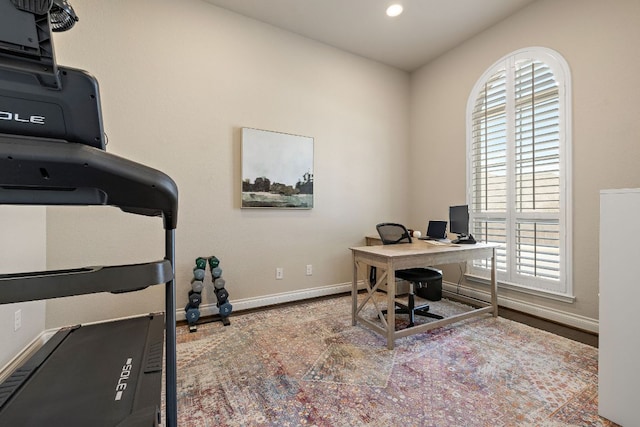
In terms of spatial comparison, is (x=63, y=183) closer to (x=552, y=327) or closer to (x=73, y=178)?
(x=73, y=178)

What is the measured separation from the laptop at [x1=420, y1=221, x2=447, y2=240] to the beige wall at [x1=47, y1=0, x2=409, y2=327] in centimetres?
82

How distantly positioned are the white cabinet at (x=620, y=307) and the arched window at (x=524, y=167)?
1472mm

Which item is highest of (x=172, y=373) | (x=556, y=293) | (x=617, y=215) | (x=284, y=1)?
(x=284, y=1)

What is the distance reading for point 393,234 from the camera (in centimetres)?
320

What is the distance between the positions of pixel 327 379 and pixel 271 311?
4.58ft

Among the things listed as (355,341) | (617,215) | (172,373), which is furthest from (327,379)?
(617,215)

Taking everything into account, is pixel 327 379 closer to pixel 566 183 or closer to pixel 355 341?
pixel 355 341

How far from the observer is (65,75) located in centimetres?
67

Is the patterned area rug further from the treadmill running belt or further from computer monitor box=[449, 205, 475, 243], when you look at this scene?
computer monitor box=[449, 205, 475, 243]

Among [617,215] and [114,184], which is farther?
[617,215]

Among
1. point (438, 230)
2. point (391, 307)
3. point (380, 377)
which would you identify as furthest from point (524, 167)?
point (380, 377)

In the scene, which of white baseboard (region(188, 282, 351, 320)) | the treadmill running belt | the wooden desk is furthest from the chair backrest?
the treadmill running belt

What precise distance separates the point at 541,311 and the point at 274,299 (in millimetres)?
2845

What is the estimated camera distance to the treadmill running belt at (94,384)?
921 mm
